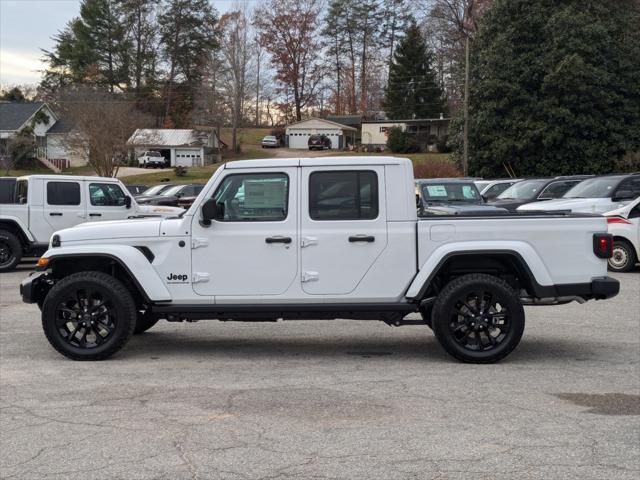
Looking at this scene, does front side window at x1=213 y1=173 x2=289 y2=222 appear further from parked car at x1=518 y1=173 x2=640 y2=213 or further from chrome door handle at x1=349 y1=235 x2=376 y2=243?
parked car at x1=518 y1=173 x2=640 y2=213

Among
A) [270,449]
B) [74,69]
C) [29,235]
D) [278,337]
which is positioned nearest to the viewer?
[270,449]

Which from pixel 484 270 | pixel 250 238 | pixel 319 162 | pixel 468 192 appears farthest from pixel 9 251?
pixel 484 270

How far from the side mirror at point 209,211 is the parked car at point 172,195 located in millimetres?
19415

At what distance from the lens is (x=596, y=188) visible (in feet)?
54.3

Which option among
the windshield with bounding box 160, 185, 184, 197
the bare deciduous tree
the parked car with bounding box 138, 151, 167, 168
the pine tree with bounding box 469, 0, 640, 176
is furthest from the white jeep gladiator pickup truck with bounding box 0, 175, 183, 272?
the parked car with bounding box 138, 151, 167, 168

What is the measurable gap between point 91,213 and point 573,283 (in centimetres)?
1224

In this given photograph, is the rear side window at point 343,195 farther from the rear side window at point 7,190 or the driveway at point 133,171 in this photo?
the driveway at point 133,171

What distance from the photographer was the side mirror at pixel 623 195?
612 inches

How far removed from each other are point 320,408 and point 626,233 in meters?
10.5

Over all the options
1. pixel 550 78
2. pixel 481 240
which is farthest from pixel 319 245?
pixel 550 78

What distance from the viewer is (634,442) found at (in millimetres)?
5168

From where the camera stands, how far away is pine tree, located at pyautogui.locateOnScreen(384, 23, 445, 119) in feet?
262

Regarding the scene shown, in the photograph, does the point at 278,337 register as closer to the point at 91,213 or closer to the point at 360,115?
the point at 91,213

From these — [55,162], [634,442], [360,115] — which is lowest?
[634,442]
